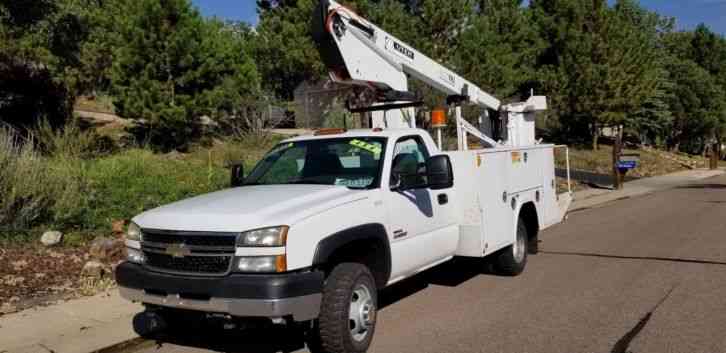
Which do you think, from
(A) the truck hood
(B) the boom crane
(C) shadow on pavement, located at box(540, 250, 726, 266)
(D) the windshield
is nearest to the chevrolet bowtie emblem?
(A) the truck hood

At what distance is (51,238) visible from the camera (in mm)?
8344

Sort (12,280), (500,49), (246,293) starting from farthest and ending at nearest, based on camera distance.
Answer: (500,49)
(12,280)
(246,293)

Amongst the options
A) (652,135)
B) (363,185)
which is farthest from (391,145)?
(652,135)

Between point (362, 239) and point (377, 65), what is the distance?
10.5ft

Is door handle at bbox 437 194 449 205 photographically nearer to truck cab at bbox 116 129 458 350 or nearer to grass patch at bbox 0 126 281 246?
truck cab at bbox 116 129 458 350

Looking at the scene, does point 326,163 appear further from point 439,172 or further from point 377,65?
point 377,65

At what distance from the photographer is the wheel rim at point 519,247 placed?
782 centimetres

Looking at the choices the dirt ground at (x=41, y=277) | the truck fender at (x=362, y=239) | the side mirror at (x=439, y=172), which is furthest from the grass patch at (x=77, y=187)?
the side mirror at (x=439, y=172)

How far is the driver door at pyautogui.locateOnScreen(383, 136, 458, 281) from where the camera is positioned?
551 cm

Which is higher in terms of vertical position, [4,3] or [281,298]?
[4,3]

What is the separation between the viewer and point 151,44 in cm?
1777

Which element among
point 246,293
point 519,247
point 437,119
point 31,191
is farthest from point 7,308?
point 519,247

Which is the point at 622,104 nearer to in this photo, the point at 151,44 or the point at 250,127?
Answer: the point at 250,127

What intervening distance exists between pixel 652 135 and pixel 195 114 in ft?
129
